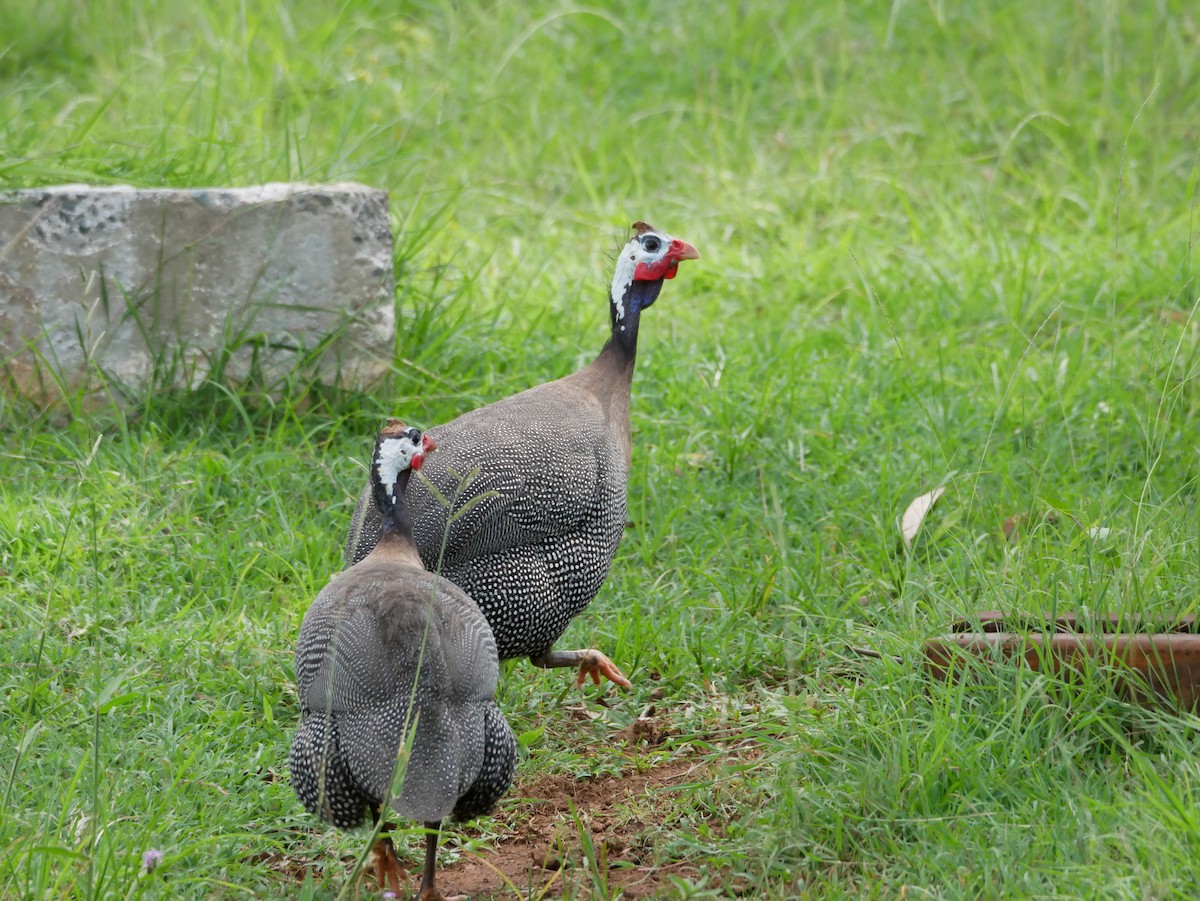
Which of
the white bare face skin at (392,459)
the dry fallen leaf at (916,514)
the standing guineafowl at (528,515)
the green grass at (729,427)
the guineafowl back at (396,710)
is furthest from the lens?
the dry fallen leaf at (916,514)

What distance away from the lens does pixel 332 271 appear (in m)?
4.41

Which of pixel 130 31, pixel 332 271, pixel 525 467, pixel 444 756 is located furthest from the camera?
pixel 130 31

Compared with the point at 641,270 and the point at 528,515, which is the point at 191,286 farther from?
the point at 528,515

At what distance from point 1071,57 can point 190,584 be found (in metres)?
5.01

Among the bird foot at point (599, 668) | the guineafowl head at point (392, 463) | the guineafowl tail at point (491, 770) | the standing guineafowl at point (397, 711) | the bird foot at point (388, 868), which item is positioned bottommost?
the bird foot at point (599, 668)

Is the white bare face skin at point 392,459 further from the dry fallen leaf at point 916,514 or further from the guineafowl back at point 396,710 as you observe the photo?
the dry fallen leaf at point 916,514

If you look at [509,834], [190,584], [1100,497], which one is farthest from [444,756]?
[1100,497]

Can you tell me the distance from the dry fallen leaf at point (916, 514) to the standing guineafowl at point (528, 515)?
81cm

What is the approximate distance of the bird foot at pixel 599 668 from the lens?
11.3 ft

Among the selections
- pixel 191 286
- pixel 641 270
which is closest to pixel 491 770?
pixel 641 270

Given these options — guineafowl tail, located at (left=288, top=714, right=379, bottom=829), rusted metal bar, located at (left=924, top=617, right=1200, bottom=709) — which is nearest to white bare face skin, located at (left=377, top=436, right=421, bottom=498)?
guineafowl tail, located at (left=288, top=714, right=379, bottom=829)

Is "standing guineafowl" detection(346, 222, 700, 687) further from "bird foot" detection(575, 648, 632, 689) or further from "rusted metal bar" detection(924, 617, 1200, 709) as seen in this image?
"rusted metal bar" detection(924, 617, 1200, 709)

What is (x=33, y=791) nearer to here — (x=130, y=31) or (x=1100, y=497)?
(x=1100, y=497)

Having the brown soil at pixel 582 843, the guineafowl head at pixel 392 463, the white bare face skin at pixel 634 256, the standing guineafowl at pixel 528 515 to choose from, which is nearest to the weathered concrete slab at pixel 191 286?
the white bare face skin at pixel 634 256
